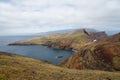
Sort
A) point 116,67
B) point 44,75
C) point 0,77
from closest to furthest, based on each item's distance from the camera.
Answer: point 0,77, point 44,75, point 116,67

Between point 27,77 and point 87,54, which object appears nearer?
point 27,77

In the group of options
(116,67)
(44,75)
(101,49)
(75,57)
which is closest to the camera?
(44,75)

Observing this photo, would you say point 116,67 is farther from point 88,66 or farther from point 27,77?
point 27,77

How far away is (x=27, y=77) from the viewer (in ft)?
76.2

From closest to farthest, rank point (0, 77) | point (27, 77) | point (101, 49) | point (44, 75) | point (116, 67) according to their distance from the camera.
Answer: point (0, 77) < point (27, 77) < point (44, 75) < point (116, 67) < point (101, 49)

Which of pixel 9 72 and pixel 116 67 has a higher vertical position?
pixel 9 72

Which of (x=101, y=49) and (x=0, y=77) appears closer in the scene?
(x=0, y=77)

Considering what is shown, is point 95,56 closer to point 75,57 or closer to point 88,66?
point 88,66

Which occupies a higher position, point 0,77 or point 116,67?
point 0,77

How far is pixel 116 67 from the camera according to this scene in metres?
39.0

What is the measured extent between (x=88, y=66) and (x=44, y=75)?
2080cm

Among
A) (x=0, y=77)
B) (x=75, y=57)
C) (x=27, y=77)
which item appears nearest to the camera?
(x=0, y=77)

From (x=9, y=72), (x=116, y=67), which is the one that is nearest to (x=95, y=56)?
(x=116, y=67)

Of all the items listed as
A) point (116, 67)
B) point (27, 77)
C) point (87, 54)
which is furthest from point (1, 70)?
point (87, 54)
